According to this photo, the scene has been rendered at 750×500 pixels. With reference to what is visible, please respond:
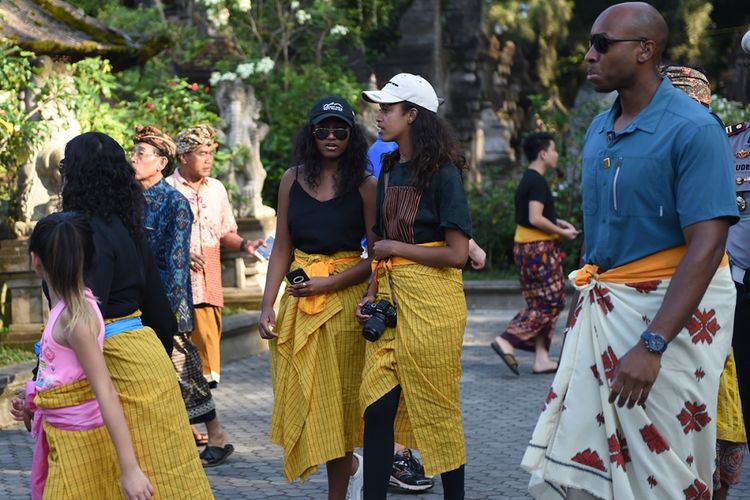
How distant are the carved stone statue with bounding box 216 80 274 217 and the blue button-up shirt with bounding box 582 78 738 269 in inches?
383

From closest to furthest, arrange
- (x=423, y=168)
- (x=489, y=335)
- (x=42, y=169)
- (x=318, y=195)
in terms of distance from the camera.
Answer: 1. (x=423, y=168)
2. (x=318, y=195)
3. (x=42, y=169)
4. (x=489, y=335)

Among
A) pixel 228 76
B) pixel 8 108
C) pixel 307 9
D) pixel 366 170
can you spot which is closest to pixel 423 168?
pixel 366 170

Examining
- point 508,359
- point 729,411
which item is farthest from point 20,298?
point 729,411

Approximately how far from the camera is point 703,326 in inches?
146

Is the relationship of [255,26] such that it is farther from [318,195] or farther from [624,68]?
[624,68]

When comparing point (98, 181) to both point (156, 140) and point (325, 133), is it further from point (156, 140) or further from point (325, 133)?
point (156, 140)

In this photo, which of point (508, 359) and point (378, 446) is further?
point (508, 359)

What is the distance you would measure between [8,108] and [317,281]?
4927 millimetres

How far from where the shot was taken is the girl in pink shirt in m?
3.80

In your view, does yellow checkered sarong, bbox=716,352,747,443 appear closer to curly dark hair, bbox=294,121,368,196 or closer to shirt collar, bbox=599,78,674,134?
shirt collar, bbox=599,78,674,134

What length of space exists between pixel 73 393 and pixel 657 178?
194 centimetres

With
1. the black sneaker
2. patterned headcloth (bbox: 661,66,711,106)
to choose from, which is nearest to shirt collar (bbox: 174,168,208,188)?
the black sneaker

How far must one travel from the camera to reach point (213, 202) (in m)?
7.48

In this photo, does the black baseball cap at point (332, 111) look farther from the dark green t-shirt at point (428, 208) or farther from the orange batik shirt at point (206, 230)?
the orange batik shirt at point (206, 230)
